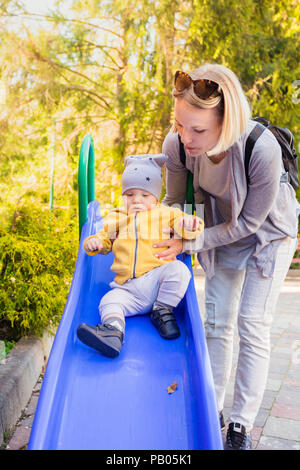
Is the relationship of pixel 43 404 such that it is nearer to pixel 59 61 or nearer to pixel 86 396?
pixel 86 396

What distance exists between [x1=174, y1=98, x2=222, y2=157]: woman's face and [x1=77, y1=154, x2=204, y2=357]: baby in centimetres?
46

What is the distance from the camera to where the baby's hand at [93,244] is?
275 centimetres

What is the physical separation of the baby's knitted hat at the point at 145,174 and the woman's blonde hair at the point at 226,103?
55 cm

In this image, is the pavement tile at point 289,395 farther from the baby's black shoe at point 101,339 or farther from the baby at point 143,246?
the baby's black shoe at point 101,339

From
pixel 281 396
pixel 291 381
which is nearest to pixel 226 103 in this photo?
pixel 281 396

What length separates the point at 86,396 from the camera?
2.04m

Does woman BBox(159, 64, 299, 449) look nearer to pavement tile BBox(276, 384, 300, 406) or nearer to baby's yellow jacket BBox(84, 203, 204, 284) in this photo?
baby's yellow jacket BBox(84, 203, 204, 284)

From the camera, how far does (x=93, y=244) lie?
2.75 m

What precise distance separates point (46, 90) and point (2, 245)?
6.51 meters

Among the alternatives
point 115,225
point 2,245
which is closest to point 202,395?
point 115,225

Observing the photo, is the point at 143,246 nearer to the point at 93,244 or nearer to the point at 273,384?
the point at 93,244

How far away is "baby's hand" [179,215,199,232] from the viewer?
2.52m

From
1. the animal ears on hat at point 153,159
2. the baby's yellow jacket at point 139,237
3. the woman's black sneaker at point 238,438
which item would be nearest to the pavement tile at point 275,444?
the woman's black sneaker at point 238,438

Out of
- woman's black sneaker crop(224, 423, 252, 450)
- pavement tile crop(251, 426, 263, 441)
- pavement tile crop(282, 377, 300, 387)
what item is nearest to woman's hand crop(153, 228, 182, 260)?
woman's black sneaker crop(224, 423, 252, 450)
